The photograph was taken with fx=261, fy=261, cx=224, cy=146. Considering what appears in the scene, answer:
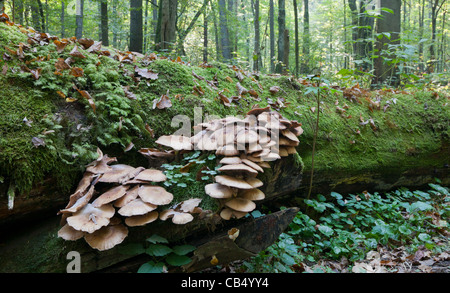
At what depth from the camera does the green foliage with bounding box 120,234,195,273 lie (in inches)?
75.3

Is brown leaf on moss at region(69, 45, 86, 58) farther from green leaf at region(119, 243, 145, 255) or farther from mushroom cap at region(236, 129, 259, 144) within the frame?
green leaf at region(119, 243, 145, 255)

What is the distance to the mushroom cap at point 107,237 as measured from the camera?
1.70m

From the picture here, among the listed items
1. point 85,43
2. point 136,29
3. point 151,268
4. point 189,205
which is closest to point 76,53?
point 85,43

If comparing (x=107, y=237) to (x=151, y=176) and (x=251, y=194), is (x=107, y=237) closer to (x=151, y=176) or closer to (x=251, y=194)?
(x=151, y=176)

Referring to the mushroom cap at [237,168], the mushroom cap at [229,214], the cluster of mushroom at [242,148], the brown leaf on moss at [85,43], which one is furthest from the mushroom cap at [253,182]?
the brown leaf on moss at [85,43]

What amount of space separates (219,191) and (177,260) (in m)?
0.62

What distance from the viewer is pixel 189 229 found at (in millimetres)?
2121

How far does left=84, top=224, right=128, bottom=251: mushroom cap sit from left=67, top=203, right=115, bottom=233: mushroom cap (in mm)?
109

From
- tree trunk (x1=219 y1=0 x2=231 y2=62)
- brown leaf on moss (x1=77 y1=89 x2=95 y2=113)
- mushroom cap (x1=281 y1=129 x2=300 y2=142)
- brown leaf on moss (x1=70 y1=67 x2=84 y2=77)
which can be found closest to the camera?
mushroom cap (x1=281 y1=129 x2=300 y2=142)

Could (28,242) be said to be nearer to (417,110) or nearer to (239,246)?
(239,246)

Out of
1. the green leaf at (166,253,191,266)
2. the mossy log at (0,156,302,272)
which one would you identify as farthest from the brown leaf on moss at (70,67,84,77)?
the green leaf at (166,253,191,266)

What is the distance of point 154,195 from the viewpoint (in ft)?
6.23

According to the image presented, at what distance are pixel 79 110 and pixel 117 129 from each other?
0.41m
